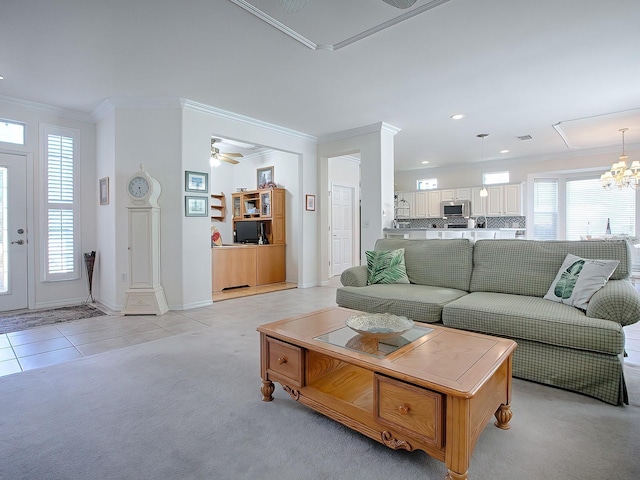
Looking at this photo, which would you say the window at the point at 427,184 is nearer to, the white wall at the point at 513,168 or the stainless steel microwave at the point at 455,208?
the white wall at the point at 513,168

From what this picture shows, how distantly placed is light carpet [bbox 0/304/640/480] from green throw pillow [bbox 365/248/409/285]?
150 centimetres

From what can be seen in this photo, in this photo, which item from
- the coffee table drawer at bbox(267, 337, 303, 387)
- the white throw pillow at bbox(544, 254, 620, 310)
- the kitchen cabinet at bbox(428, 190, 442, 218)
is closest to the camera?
the coffee table drawer at bbox(267, 337, 303, 387)

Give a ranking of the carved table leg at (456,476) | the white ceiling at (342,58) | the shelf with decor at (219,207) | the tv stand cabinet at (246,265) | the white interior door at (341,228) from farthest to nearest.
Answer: the shelf with decor at (219,207) → the white interior door at (341,228) → the tv stand cabinet at (246,265) → the white ceiling at (342,58) → the carved table leg at (456,476)

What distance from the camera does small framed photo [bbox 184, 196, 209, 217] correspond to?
447 centimetres

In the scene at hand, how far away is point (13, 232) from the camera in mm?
4371

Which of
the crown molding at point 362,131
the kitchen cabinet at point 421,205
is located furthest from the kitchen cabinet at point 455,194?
the crown molding at point 362,131

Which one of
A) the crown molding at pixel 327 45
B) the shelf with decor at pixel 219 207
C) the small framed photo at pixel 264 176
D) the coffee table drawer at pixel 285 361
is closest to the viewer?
the coffee table drawer at pixel 285 361

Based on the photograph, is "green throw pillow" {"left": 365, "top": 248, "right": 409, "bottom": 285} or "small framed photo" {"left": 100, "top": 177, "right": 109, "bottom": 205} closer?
"green throw pillow" {"left": 365, "top": 248, "right": 409, "bottom": 285}

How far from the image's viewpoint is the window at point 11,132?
4.30m

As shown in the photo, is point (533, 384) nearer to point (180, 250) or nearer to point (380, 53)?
point (380, 53)

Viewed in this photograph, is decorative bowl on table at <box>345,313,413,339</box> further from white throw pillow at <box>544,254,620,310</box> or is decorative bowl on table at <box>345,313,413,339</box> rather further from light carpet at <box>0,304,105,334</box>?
light carpet at <box>0,304,105,334</box>

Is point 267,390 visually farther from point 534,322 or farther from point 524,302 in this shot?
point 524,302

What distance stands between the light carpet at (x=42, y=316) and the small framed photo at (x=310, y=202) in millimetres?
3482

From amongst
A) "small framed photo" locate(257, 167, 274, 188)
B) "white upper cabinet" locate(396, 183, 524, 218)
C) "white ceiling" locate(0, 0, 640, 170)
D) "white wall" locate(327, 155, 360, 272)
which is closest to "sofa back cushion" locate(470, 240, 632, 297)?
"white ceiling" locate(0, 0, 640, 170)
